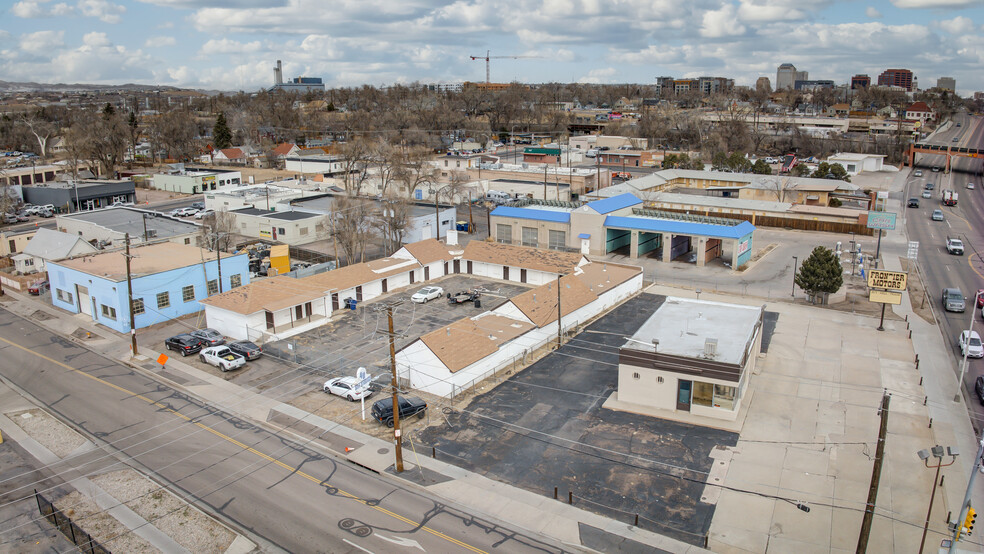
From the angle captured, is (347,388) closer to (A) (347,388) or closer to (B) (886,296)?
(A) (347,388)

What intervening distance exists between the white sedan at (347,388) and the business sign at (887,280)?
29.4 metres

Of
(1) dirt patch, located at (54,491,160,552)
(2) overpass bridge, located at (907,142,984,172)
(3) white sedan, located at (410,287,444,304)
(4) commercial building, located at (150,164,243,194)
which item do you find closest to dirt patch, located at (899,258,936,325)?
(3) white sedan, located at (410,287,444,304)

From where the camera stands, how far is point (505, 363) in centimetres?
3244

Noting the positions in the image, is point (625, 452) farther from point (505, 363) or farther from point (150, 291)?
point (150, 291)

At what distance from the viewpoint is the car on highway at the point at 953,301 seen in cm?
4003

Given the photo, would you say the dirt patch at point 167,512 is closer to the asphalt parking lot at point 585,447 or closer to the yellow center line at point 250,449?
the yellow center line at point 250,449

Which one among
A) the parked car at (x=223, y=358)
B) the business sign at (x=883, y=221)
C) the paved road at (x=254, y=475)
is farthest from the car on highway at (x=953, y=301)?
the parked car at (x=223, y=358)

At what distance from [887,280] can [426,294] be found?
28066 mm

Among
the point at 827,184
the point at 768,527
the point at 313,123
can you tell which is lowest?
the point at 768,527

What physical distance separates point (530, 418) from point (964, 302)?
32.5m

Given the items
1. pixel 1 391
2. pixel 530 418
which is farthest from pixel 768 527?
pixel 1 391

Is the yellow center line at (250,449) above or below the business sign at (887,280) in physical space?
below

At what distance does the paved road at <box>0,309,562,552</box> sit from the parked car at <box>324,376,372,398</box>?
3.96m

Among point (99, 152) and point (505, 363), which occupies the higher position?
point (99, 152)
